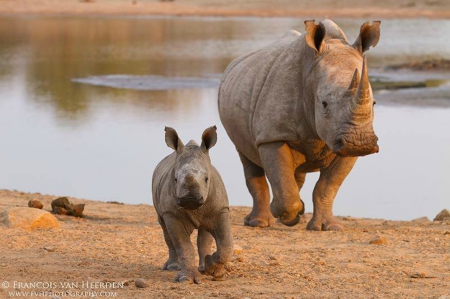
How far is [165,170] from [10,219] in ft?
6.70

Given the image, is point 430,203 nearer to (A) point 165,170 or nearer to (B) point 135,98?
(A) point 165,170

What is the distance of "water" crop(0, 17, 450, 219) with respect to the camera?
12.9 m

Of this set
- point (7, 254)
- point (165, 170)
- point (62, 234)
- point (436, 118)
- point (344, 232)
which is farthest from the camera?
point (436, 118)

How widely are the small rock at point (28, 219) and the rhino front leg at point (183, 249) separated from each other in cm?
213

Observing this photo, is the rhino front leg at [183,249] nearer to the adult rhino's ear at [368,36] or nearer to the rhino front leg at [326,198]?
the adult rhino's ear at [368,36]

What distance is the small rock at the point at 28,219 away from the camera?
8734mm

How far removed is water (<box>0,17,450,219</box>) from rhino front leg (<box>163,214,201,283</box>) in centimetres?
489

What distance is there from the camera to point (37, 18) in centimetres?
5016

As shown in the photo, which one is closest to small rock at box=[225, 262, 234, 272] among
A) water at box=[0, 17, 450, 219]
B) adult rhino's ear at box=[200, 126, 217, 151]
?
adult rhino's ear at box=[200, 126, 217, 151]

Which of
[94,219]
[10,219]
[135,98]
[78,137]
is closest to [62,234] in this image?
[10,219]

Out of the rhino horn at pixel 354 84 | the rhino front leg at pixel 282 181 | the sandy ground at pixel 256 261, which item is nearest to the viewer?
the sandy ground at pixel 256 261

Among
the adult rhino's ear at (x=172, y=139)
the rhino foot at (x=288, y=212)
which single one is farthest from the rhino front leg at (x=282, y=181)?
the adult rhino's ear at (x=172, y=139)

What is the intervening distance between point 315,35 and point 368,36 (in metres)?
0.40

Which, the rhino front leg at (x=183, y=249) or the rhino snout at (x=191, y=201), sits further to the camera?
the rhino front leg at (x=183, y=249)
